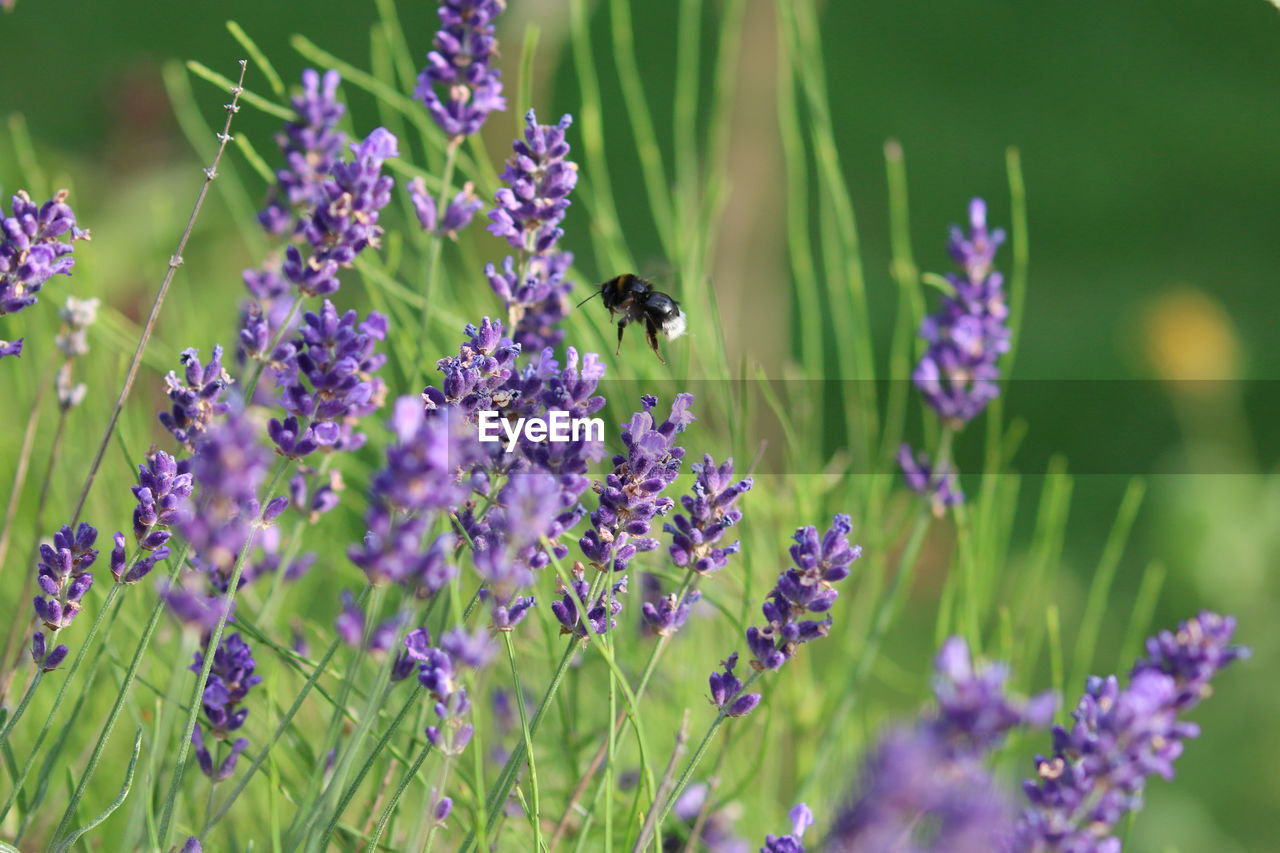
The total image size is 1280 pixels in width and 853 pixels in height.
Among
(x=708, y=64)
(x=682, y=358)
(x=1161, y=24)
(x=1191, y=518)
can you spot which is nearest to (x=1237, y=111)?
(x=1161, y=24)

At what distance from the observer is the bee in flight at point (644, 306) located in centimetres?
95

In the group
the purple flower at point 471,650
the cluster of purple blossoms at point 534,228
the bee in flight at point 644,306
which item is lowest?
A: the purple flower at point 471,650

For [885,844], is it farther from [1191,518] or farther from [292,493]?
[1191,518]

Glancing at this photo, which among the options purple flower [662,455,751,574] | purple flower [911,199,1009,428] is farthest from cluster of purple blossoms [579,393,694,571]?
purple flower [911,199,1009,428]

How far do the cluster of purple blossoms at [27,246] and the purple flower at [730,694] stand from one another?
37 cm

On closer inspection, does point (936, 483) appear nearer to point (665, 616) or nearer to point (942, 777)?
point (665, 616)

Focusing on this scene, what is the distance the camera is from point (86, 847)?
634 millimetres

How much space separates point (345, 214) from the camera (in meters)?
0.60

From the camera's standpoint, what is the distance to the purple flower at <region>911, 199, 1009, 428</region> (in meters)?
0.82

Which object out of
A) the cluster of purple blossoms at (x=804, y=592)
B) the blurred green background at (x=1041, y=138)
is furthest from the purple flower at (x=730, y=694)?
the blurred green background at (x=1041, y=138)

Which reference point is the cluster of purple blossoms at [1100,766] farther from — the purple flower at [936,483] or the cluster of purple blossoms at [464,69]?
the cluster of purple blossoms at [464,69]

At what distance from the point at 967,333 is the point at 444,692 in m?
0.50

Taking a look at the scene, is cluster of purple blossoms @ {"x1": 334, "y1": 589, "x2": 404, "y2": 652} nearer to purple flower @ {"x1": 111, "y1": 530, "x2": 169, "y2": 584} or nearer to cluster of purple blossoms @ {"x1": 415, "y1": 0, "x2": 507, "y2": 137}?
purple flower @ {"x1": 111, "y1": 530, "x2": 169, "y2": 584}

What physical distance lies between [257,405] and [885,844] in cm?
36
